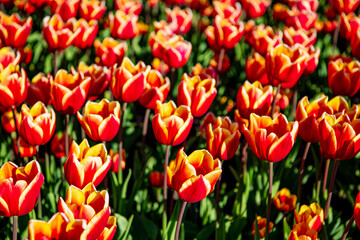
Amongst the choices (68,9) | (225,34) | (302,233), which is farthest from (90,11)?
(302,233)

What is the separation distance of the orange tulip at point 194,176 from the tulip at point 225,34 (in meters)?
1.41

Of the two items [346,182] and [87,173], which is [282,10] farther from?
[87,173]

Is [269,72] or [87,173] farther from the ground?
[87,173]

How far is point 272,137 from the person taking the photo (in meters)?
1.42

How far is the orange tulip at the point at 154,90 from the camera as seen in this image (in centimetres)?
191

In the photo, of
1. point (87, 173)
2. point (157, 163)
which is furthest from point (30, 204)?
point (157, 163)

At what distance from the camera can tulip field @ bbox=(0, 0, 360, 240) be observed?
1.28 meters

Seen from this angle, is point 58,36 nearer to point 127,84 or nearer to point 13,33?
point 13,33

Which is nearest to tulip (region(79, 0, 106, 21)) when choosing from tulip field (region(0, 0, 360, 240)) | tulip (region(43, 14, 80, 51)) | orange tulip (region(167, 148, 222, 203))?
tulip field (region(0, 0, 360, 240))

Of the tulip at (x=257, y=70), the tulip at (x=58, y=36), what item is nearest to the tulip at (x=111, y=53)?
the tulip at (x=58, y=36)

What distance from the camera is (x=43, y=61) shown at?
319cm

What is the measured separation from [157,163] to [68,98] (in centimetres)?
72

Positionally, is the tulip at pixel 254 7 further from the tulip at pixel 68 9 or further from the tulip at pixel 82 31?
the tulip at pixel 82 31

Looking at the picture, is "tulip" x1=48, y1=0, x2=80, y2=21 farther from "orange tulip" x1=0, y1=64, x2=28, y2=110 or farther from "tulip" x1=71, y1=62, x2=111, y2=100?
"orange tulip" x1=0, y1=64, x2=28, y2=110
